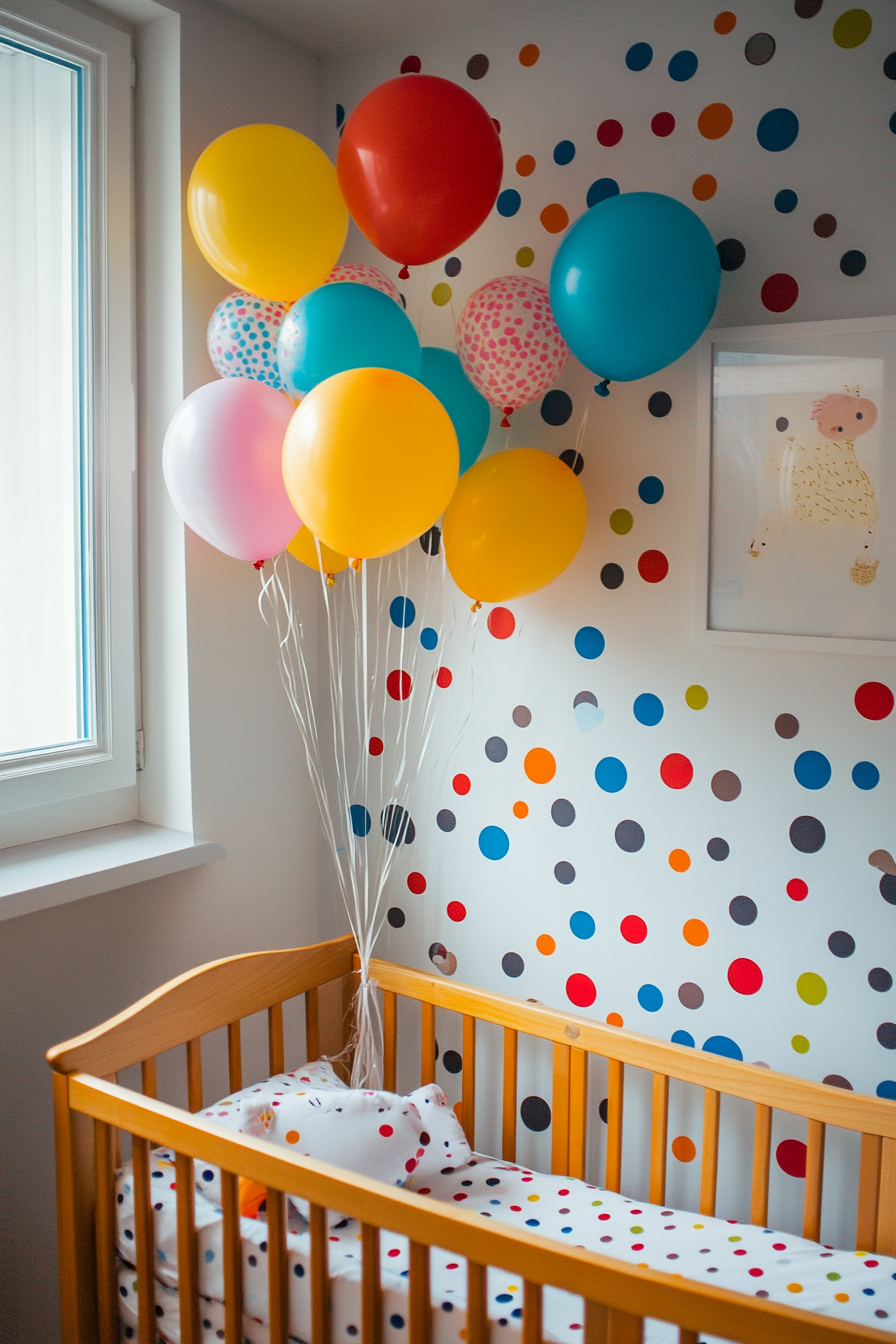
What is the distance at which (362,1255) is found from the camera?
138cm

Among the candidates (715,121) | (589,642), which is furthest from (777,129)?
(589,642)

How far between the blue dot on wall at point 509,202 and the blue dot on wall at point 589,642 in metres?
0.85

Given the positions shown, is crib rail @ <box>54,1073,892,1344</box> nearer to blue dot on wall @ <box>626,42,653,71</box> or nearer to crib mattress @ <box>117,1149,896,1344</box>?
crib mattress @ <box>117,1149,896,1344</box>

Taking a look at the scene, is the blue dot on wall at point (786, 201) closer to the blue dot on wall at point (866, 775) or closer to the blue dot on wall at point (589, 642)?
the blue dot on wall at point (589, 642)

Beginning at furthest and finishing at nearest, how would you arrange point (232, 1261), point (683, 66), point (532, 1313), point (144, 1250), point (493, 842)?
point (493, 842) < point (683, 66) < point (144, 1250) < point (232, 1261) < point (532, 1313)

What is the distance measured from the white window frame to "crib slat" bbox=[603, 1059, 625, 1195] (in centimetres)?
112

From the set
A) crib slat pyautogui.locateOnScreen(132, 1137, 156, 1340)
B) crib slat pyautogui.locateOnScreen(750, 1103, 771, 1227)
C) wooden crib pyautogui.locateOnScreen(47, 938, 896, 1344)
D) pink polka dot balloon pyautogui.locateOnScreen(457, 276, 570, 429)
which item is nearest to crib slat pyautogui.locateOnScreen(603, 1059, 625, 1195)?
wooden crib pyautogui.locateOnScreen(47, 938, 896, 1344)

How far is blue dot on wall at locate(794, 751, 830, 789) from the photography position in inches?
70.4

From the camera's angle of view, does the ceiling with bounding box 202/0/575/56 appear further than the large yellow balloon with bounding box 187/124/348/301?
Yes

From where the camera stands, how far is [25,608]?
1962mm

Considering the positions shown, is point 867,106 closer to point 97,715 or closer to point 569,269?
point 569,269

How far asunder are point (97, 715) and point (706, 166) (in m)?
1.56

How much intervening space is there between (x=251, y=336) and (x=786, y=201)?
95 cm

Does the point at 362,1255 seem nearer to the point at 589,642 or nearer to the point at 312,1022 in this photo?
the point at 312,1022
